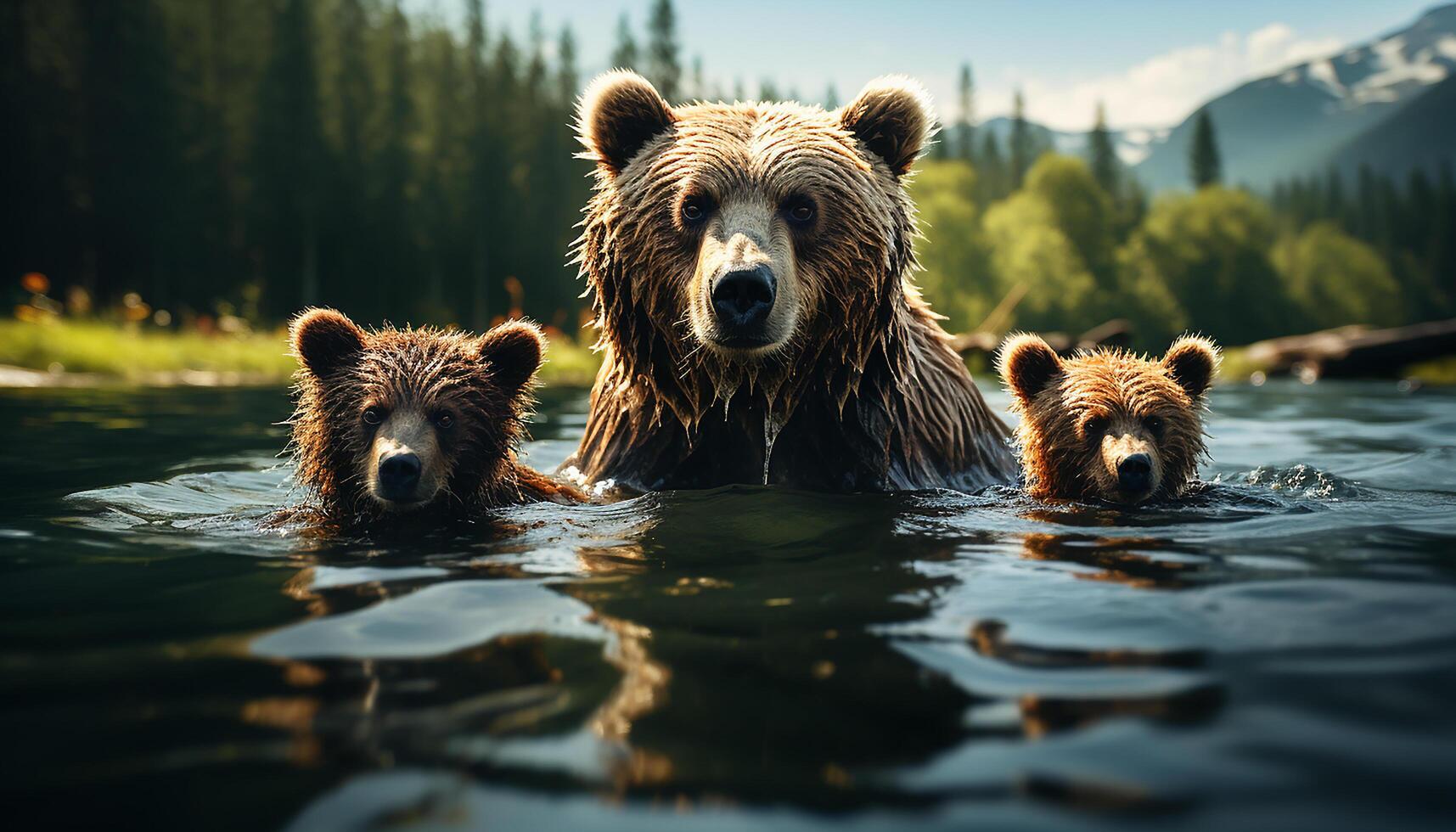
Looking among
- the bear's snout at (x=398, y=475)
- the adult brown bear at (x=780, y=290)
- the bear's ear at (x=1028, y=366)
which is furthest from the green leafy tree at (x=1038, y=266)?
the bear's snout at (x=398, y=475)

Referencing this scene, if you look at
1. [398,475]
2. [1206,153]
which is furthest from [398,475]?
[1206,153]

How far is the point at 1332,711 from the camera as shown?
2418 millimetres

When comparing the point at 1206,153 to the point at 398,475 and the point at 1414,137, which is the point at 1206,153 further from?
the point at 1414,137

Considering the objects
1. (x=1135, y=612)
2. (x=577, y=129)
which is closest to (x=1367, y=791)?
(x=1135, y=612)

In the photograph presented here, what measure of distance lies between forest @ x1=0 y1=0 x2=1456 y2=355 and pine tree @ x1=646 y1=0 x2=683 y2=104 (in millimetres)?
98

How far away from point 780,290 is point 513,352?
1612 millimetres

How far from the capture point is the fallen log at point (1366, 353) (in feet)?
78.9

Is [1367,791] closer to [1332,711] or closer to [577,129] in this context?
[1332,711]

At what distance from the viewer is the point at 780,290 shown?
4.99 m

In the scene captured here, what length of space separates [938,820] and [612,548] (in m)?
2.56

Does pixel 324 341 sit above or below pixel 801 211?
below

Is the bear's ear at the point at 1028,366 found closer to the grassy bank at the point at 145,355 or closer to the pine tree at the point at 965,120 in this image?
the grassy bank at the point at 145,355

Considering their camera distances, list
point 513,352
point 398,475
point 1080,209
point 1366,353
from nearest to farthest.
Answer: point 398,475 < point 513,352 < point 1366,353 < point 1080,209

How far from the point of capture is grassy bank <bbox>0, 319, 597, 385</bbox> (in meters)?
17.6
